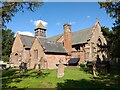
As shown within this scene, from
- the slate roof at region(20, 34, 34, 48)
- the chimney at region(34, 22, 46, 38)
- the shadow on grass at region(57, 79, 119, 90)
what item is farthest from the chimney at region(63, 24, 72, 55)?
the shadow on grass at region(57, 79, 119, 90)

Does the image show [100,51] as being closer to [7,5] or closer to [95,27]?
[95,27]

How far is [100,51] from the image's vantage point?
160 ft

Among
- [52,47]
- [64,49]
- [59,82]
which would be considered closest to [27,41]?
[52,47]

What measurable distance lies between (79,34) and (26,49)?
14112 millimetres

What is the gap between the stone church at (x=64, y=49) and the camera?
147ft

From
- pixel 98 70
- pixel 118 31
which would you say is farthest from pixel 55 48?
pixel 118 31

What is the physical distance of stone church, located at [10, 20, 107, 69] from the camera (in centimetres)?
4494

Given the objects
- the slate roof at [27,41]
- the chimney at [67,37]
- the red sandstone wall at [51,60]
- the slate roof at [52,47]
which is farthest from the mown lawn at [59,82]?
the slate roof at [27,41]

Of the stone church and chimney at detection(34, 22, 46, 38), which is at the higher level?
chimney at detection(34, 22, 46, 38)

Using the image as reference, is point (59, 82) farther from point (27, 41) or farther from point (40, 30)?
point (40, 30)

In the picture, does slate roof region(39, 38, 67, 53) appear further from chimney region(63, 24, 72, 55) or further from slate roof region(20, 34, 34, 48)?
slate roof region(20, 34, 34, 48)

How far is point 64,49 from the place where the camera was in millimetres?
49031

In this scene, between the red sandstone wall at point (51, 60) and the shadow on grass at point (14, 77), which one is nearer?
the shadow on grass at point (14, 77)

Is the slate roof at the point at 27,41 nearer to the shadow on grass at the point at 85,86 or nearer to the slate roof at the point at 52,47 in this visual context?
the slate roof at the point at 52,47
